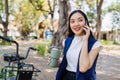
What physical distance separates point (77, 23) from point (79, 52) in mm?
274

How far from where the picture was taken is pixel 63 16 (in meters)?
13.3

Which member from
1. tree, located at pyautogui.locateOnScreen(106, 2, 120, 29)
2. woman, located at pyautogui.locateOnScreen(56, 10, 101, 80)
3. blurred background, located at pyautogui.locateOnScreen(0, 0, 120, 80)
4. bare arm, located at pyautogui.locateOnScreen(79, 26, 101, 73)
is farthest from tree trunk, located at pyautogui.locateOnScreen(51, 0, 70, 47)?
tree, located at pyautogui.locateOnScreen(106, 2, 120, 29)

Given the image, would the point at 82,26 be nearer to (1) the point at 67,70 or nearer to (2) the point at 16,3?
(1) the point at 67,70

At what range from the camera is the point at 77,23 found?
9.38ft

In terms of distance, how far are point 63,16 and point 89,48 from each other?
10.6m

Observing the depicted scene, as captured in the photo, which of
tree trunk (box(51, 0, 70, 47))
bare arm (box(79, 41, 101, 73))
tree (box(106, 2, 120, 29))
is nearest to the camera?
bare arm (box(79, 41, 101, 73))

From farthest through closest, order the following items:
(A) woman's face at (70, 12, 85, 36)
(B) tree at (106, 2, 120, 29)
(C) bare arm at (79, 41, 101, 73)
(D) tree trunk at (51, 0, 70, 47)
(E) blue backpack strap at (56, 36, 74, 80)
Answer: (B) tree at (106, 2, 120, 29)
(D) tree trunk at (51, 0, 70, 47)
(E) blue backpack strap at (56, 36, 74, 80)
(A) woman's face at (70, 12, 85, 36)
(C) bare arm at (79, 41, 101, 73)

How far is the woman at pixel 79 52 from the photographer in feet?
8.77

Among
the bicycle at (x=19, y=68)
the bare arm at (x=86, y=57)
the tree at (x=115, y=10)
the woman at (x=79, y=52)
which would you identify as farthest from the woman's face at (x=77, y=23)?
the tree at (x=115, y=10)

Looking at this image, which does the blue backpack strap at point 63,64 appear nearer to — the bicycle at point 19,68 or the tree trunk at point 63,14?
the bicycle at point 19,68

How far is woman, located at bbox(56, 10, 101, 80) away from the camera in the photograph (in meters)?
2.67

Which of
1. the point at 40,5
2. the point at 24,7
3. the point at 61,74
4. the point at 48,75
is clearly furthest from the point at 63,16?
the point at 24,7

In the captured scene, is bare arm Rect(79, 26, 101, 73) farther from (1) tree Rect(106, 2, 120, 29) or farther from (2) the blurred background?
(1) tree Rect(106, 2, 120, 29)

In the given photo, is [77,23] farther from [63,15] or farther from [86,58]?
[63,15]
